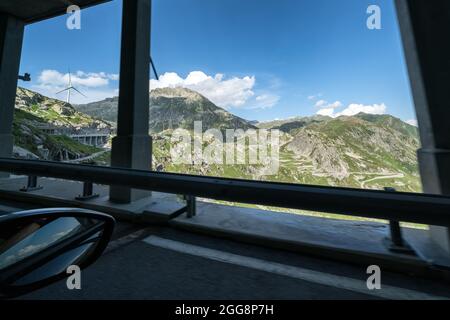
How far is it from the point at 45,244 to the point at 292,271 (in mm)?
1715

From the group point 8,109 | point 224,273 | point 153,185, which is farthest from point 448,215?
point 8,109

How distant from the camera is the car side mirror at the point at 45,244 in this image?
85 cm

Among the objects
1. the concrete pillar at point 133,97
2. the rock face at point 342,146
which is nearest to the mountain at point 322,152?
the rock face at point 342,146

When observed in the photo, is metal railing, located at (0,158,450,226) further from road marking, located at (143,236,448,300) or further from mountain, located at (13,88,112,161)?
mountain, located at (13,88,112,161)

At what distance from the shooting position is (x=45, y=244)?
43.5 inches

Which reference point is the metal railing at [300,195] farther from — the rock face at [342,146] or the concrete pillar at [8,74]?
the rock face at [342,146]

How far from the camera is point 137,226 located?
9.52ft

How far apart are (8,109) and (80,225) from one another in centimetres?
659

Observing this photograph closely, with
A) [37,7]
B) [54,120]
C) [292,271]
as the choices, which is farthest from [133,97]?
[54,120]

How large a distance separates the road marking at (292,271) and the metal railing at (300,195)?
0.50 meters

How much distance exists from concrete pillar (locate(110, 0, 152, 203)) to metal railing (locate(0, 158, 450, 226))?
2.11 ft

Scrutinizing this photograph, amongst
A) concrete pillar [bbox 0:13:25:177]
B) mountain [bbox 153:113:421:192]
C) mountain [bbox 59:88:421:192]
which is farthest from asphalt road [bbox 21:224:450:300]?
mountain [bbox 153:113:421:192]
